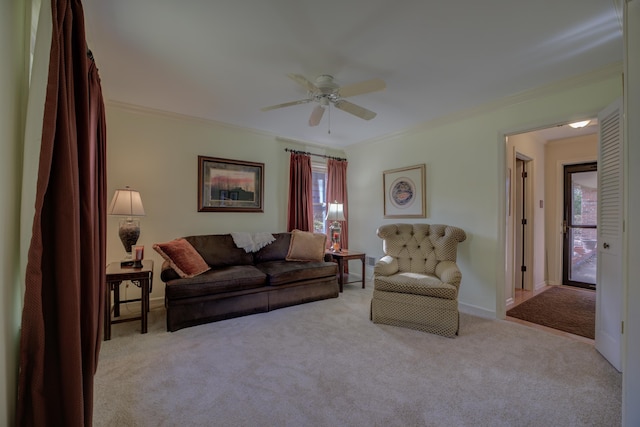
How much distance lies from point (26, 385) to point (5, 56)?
1.14 meters

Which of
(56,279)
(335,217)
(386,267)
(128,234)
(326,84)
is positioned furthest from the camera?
(335,217)

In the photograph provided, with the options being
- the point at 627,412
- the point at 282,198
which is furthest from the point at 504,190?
the point at 282,198

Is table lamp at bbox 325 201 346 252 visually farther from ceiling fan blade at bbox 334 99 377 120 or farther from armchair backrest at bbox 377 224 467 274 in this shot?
ceiling fan blade at bbox 334 99 377 120

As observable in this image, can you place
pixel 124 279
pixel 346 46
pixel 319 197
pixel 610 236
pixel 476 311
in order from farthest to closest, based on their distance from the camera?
pixel 319 197 < pixel 476 311 < pixel 124 279 < pixel 610 236 < pixel 346 46

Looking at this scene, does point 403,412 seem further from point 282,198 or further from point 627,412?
point 282,198

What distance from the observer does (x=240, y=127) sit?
13.5 ft

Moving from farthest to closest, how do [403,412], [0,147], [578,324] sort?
[578,324] < [403,412] < [0,147]

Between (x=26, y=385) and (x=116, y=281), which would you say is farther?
(x=116, y=281)

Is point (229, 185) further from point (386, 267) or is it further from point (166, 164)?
point (386, 267)

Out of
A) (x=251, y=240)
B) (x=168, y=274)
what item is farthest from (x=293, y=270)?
(x=168, y=274)

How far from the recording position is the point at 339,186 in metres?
5.15

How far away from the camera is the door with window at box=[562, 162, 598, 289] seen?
4.50 m

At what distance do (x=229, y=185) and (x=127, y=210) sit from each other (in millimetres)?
1448

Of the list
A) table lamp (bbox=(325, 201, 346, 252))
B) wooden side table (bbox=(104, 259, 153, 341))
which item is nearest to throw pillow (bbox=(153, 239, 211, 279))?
wooden side table (bbox=(104, 259, 153, 341))
